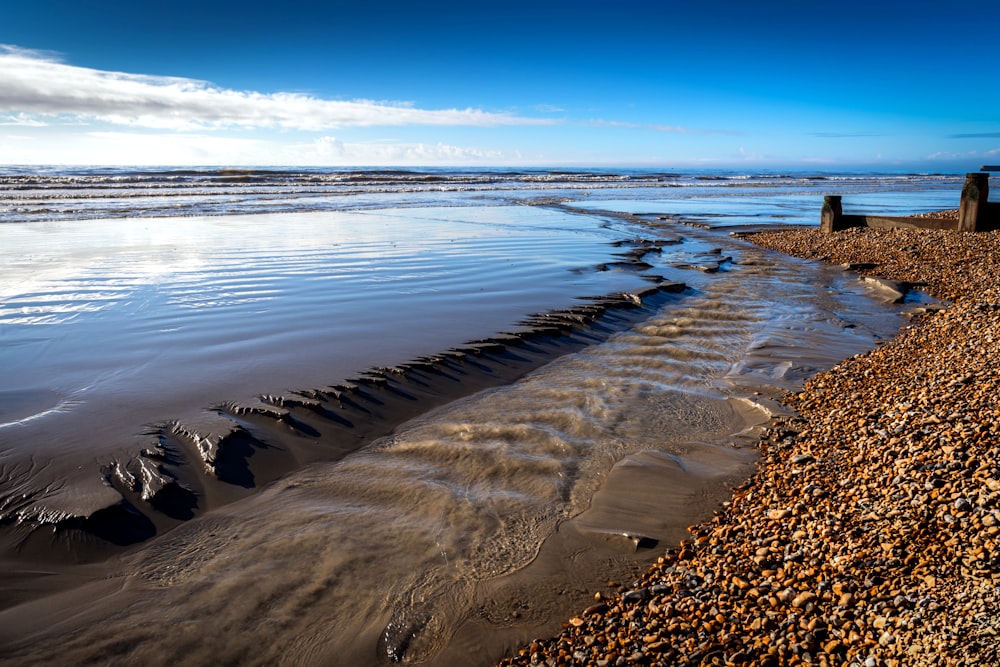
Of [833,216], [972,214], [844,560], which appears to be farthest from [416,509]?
[833,216]

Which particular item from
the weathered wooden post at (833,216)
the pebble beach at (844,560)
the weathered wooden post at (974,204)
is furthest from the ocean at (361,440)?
the weathered wooden post at (833,216)

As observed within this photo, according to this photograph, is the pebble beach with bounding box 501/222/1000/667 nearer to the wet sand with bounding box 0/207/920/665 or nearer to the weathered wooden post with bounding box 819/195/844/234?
the wet sand with bounding box 0/207/920/665

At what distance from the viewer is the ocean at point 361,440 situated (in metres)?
3.38

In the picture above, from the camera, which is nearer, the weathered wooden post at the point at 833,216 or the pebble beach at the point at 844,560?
the pebble beach at the point at 844,560

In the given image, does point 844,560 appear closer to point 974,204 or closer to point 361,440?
point 361,440

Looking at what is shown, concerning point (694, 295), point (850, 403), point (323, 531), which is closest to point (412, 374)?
point (323, 531)

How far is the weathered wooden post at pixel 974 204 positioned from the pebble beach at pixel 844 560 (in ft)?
36.2

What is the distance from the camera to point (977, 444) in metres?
3.74

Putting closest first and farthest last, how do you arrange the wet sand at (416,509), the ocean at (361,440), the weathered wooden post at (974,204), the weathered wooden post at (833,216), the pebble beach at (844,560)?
the pebble beach at (844,560), the wet sand at (416,509), the ocean at (361,440), the weathered wooden post at (974,204), the weathered wooden post at (833,216)

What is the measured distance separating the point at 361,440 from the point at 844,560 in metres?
3.74

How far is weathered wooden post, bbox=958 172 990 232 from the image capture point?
13719 millimetres

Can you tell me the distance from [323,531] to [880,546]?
332 cm

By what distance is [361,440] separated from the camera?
5309 millimetres

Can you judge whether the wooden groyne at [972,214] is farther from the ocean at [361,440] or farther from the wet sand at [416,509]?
the wet sand at [416,509]
